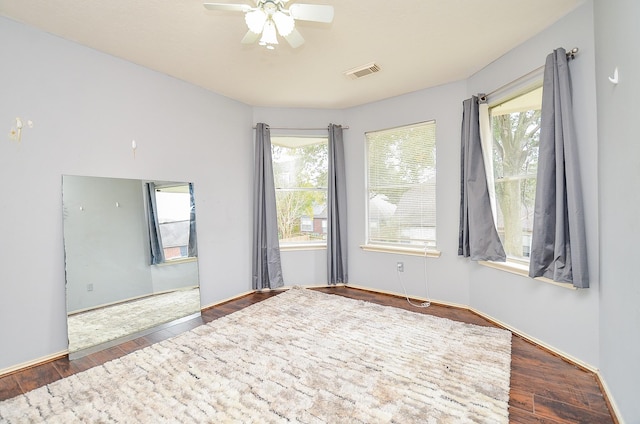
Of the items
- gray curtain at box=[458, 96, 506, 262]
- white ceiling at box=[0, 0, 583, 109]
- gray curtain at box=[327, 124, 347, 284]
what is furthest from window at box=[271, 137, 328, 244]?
gray curtain at box=[458, 96, 506, 262]

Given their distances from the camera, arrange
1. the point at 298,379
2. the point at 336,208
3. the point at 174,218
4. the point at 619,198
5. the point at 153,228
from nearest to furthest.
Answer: the point at 619,198
the point at 298,379
the point at 153,228
the point at 174,218
the point at 336,208

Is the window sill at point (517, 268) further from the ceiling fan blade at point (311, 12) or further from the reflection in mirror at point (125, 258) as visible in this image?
the reflection in mirror at point (125, 258)

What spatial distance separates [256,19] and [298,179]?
2.59 metres

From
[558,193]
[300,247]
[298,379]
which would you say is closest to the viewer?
[298,379]

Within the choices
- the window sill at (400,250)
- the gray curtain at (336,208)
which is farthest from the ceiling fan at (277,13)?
the window sill at (400,250)

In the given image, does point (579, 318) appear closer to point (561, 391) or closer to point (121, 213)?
point (561, 391)

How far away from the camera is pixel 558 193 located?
2039mm

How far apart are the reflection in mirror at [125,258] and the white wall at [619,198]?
11.5ft

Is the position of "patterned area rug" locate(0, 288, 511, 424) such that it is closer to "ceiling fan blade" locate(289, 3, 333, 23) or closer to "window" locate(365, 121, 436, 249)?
"window" locate(365, 121, 436, 249)

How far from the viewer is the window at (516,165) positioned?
2494 millimetres

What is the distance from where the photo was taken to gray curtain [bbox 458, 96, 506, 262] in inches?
111

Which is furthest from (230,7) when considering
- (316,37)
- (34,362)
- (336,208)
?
(34,362)

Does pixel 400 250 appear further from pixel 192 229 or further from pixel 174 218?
pixel 174 218

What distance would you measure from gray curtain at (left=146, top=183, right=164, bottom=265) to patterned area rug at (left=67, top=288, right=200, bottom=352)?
409 mm
